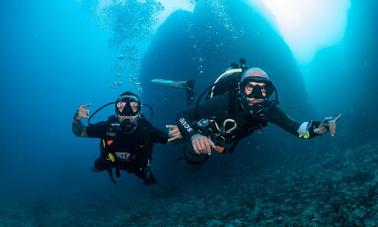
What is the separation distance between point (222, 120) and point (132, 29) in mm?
51072

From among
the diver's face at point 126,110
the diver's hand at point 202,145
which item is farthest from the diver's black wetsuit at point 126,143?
the diver's hand at point 202,145

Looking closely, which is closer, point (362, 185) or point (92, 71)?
point (362, 185)

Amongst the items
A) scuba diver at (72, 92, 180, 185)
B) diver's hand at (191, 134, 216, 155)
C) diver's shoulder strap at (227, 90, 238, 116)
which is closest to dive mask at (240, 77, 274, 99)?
diver's shoulder strap at (227, 90, 238, 116)

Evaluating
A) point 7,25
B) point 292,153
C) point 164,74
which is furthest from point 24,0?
point 292,153

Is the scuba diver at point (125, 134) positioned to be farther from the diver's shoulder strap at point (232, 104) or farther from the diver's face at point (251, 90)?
the diver's face at point (251, 90)

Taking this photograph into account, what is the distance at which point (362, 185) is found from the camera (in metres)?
14.3

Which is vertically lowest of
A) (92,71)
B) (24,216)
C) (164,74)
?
(24,216)

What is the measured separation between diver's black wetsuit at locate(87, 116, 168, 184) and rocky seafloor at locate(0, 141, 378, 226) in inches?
235

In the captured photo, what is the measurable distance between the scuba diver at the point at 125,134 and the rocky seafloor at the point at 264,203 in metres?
6.07

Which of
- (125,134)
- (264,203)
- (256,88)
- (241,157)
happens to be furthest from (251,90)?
(241,157)

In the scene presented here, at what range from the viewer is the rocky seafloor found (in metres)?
12.7

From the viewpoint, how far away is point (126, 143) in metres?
9.16

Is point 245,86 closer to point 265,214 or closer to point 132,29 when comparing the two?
point 265,214

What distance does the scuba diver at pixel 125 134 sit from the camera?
29.2ft
